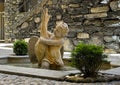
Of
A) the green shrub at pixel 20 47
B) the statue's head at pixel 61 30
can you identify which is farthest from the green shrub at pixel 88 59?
the green shrub at pixel 20 47

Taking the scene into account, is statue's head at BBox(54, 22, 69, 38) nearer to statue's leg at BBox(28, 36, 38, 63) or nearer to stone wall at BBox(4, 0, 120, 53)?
statue's leg at BBox(28, 36, 38, 63)

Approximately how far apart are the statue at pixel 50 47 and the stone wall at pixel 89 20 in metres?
3.59

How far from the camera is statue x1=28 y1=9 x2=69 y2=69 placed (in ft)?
19.0

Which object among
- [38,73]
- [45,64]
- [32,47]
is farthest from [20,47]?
[38,73]

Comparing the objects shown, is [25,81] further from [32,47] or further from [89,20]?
[89,20]

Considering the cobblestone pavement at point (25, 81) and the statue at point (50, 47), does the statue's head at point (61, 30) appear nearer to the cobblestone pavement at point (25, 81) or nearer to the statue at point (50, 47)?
the statue at point (50, 47)

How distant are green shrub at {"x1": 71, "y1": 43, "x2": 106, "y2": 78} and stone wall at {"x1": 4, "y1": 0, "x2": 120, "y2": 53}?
15.5 ft

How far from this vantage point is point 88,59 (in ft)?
14.7

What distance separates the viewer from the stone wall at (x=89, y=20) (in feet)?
30.4

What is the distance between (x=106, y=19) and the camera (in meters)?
9.40

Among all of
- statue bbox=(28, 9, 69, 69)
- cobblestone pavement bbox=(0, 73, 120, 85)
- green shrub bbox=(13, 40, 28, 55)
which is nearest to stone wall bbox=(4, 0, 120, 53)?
green shrub bbox=(13, 40, 28, 55)

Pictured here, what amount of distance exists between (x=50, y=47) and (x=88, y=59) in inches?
61.8

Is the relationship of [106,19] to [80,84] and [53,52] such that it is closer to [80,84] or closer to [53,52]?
[53,52]

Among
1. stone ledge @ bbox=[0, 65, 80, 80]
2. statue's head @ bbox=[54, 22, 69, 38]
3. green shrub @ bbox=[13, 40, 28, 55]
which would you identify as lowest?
stone ledge @ bbox=[0, 65, 80, 80]
